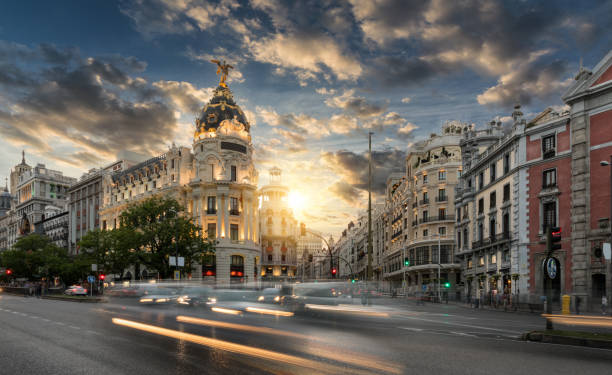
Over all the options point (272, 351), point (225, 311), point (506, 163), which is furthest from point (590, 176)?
point (272, 351)

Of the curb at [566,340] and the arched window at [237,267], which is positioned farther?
the arched window at [237,267]

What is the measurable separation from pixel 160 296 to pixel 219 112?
157 ft

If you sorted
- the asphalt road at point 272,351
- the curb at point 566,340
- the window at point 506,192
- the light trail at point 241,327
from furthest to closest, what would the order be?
the window at point 506,192 → the light trail at point 241,327 → the curb at point 566,340 → the asphalt road at point 272,351

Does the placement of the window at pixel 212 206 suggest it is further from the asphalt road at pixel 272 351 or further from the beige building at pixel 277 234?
the asphalt road at pixel 272 351

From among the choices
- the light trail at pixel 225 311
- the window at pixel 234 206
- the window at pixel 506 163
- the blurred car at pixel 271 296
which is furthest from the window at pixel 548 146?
the window at pixel 234 206

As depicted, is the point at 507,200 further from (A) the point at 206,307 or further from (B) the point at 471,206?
(A) the point at 206,307

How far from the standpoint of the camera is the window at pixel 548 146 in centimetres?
4016

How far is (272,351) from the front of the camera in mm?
12500

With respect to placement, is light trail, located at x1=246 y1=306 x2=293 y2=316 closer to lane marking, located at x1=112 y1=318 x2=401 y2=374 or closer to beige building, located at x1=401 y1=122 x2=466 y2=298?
lane marking, located at x1=112 y1=318 x2=401 y2=374

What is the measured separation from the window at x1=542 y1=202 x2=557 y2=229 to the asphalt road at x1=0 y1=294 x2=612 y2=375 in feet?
75.7

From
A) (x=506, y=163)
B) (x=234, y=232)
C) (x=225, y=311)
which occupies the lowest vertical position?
(x=225, y=311)

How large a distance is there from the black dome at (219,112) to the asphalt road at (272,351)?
190 feet

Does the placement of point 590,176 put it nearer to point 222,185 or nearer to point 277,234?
point 222,185

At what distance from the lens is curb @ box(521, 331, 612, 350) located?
48.9 feet
